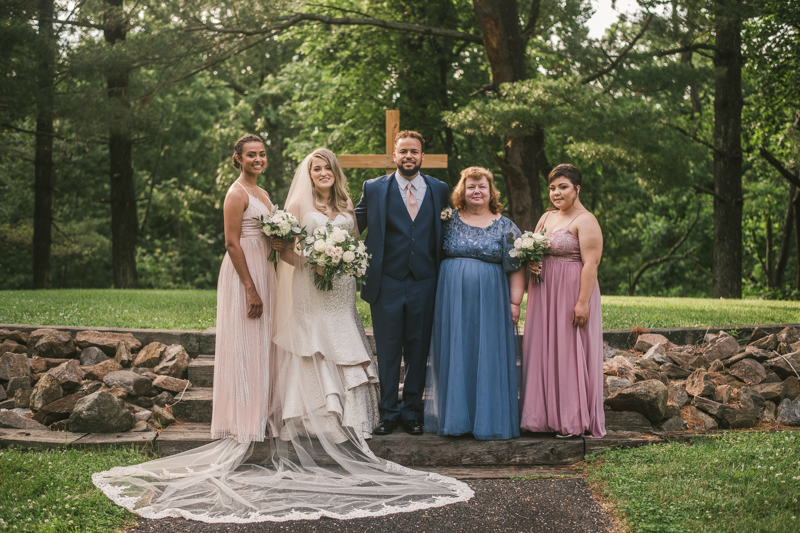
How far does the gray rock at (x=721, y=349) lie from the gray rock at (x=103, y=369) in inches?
234

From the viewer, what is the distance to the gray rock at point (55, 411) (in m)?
5.19

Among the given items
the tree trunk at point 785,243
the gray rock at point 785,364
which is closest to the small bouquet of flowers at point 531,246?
the gray rock at point 785,364

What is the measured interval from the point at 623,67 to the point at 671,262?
15.6 metres

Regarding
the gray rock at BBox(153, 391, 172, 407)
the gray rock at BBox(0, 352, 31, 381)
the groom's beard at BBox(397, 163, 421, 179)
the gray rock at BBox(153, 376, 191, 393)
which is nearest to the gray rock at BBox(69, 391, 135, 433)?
the gray rock at BBox(153, 391, 172, 407)

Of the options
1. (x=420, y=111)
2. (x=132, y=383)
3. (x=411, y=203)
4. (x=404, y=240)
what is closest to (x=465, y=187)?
(x=411, y=203)

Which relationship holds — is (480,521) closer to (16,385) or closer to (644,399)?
(644,399)

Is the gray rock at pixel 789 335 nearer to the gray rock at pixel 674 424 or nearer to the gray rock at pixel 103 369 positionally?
the gray rock at pixel 674 424

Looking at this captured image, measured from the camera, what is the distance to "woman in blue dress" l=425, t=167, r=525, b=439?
4801 mm

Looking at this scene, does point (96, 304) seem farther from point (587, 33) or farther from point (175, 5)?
point (587, 33)

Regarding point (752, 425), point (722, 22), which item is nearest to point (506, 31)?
point (722, 22)

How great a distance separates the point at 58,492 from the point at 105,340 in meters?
2.70

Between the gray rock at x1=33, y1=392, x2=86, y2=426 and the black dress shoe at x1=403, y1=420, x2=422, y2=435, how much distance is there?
2738 mm

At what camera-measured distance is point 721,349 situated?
6547 mm

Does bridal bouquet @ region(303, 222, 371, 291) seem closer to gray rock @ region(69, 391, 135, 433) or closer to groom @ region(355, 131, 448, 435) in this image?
groom @ region(355, 131, 448, 435)
